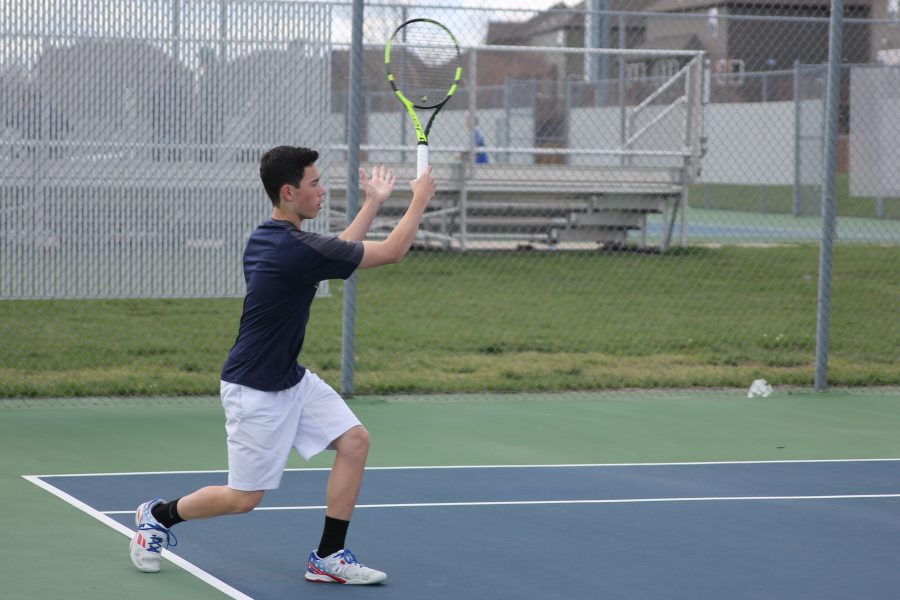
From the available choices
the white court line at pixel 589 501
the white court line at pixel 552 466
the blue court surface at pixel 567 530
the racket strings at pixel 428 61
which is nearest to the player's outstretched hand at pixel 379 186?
the blue court surface at pixel 567 530

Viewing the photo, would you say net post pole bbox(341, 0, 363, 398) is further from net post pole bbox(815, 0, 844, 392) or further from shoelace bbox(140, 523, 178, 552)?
shoelace bbox(140, 523, 178, 552)

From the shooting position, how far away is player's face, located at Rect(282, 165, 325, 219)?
5160 millimetres

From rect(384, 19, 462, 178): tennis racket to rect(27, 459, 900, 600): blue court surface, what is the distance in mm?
1581

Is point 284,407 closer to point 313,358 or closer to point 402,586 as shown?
A: point 402,586

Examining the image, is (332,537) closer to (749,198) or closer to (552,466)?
(552,466)

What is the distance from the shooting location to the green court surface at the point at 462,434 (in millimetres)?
6562

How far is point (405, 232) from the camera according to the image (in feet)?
16.5

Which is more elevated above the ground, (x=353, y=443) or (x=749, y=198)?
(x=749, y=198)

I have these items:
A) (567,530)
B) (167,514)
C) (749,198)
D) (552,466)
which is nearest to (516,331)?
(552,466)

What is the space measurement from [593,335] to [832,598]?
7186mm

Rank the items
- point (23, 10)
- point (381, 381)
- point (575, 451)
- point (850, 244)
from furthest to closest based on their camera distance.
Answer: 1. point (850, 244)
2. point (381, 381)
3. point (23, 10)
4. point (575, 451)

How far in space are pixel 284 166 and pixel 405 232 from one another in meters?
0.52

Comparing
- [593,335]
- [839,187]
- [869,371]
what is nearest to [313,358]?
[593,335]

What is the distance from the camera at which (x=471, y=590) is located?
520 centimetres
